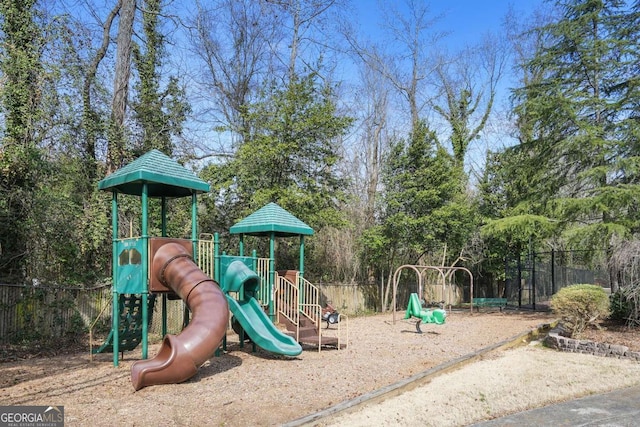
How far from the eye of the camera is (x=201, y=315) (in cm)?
723

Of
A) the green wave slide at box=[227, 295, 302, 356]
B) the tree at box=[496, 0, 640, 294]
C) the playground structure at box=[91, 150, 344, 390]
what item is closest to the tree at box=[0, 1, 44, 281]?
the playground structure at box=[91, 150, 344, 390]

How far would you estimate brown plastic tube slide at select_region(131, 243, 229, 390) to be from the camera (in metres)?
6.53

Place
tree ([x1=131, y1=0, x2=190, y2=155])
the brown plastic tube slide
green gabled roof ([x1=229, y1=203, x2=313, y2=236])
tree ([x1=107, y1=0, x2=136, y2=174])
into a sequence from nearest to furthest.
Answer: the brown plastic tube slide < green gabled roof ([x1=229, y1=203, x2=313, y2=236]) < tree ([x1=107, y1=0, x2=136, y2=174]) < tree ([x1=131, y1=0, x2=190, y2=155])

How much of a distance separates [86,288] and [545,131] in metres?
14.4

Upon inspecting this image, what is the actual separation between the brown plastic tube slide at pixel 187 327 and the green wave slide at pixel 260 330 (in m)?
1.37

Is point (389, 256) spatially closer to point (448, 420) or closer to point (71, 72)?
point (71, 72)

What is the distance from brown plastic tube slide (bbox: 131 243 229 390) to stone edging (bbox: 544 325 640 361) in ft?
23.9

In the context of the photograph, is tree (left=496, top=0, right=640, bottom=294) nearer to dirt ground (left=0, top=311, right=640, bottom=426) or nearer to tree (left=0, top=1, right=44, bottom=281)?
dirt ground (left=0, top=311, right=640, bottom=426)

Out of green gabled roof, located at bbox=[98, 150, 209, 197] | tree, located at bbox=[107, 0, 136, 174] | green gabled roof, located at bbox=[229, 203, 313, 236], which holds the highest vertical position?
tree, located at bbox=[107, 0, 136, 174]

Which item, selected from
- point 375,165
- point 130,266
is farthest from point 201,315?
point 375,165

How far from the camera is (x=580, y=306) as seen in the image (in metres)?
10.2

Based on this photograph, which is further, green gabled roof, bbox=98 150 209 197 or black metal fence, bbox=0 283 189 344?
black metal fence, bbox=0 283 189 344

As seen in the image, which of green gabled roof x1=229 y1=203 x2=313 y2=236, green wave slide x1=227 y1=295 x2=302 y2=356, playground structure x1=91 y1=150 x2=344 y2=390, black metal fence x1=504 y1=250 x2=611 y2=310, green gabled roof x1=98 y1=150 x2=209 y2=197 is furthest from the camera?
black metal fence x1=504 y1=250 x2=611 y2=310

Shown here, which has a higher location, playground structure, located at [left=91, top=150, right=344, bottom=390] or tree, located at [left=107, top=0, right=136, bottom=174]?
tree, located at [left=107, top=0, right=136, bottom=174]
